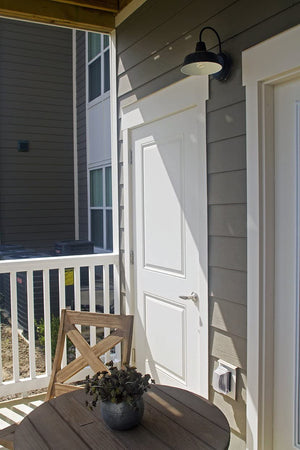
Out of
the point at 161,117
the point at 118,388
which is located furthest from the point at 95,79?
the point at 118,388

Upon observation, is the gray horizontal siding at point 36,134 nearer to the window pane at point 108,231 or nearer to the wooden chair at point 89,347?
the window pane at point 108,231

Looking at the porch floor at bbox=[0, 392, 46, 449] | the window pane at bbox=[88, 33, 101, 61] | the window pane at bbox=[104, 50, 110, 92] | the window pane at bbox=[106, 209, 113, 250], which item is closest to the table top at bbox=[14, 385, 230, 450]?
the porch floor at bbox=[0, 392, 46, 449]

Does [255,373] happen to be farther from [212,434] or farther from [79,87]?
[79,87]

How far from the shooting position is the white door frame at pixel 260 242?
1.99m

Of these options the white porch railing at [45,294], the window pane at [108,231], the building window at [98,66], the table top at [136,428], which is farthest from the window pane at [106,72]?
the table top at [136,428]

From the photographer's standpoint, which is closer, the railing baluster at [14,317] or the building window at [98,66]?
the railing baluster at [14,317]

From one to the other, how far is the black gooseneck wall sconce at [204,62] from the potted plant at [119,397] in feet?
4.62

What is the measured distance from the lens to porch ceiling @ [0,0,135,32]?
10.1 ft

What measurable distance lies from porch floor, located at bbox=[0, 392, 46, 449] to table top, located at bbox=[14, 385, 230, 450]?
1465 millimetres

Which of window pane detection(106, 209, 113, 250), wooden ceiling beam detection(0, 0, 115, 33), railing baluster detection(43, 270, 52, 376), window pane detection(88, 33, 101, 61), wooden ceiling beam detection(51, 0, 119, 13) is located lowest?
railing baluster detection(43, 270, 52, 376)

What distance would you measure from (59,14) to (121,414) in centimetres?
291

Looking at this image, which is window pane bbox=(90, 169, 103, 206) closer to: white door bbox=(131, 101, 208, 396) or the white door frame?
white door bbox=(131, 101, 208, 396)

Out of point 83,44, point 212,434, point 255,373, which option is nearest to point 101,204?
point 83,44

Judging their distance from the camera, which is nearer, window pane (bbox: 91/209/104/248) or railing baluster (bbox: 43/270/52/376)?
railing baluster (bbox: 43/270/52/376)
